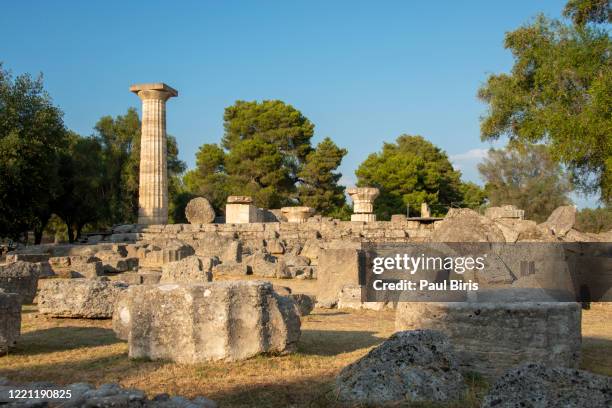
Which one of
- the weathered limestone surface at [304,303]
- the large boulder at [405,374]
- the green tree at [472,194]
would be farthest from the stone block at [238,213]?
Result: the green tree at [472,194]

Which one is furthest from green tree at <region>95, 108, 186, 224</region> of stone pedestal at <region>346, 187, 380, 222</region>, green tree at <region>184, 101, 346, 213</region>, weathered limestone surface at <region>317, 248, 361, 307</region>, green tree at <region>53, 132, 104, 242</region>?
weathered limestone surface at <region>317, 248, 361, 307</region>

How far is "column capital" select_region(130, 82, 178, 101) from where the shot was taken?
27156 mm

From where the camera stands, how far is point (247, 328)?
5789 mm

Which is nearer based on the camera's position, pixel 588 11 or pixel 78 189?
pixel 588 11

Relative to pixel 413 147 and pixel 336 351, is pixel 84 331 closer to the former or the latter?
pixel 336 351

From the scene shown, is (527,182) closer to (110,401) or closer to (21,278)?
(21,278)

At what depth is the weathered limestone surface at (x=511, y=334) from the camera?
546 centimetres

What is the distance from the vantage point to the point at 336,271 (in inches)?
462

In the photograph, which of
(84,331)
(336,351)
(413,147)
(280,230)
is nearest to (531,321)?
(336,351)

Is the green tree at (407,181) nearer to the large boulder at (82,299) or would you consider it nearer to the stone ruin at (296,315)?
the stone ruin at (296,315)

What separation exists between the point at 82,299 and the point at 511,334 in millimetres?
5748

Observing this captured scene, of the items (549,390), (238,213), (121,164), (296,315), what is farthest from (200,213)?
(549,390)

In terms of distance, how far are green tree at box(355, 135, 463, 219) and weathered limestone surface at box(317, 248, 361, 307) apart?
32.8 metres

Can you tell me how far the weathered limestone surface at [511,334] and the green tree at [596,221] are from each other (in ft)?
99.2
